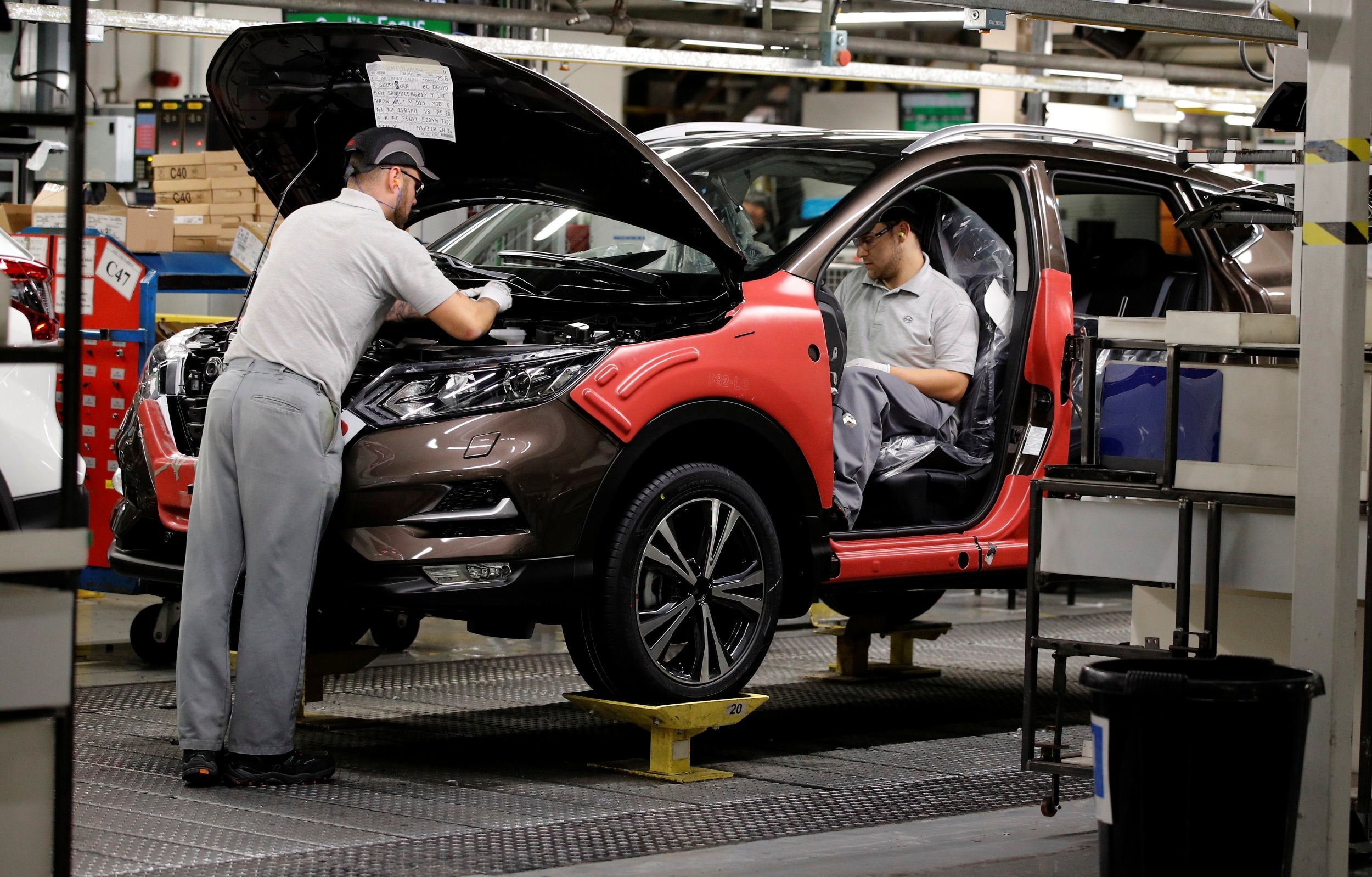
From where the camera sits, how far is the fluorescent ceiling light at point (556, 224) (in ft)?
22.2

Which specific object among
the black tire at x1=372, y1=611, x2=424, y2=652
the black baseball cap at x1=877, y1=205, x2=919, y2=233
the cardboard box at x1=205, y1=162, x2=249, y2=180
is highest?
the cardboard box at x1=205, y1=162, x2=249, y2=180

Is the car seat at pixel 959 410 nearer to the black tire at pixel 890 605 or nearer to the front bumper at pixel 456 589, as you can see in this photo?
the black tire at pixel 890 605

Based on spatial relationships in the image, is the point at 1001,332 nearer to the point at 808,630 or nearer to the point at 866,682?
the point at 866,682

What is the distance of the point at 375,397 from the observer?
549cm

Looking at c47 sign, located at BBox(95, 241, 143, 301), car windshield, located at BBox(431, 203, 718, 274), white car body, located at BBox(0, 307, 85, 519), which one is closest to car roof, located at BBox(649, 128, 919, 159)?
car windshield, located at BBox(431, 203, 718, 274)

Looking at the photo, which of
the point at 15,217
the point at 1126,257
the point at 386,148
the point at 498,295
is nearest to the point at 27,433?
the point at 386,148

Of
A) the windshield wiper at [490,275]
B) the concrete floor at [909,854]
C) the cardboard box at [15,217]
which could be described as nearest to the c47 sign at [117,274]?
the cardboard box at [15,217]

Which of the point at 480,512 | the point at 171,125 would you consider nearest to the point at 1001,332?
the point at 480,512

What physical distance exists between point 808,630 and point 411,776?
4003mm

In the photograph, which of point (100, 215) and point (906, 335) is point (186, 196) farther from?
point (906, 335)

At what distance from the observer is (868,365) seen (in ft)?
21.6

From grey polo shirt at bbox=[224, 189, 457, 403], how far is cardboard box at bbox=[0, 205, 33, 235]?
4.44m

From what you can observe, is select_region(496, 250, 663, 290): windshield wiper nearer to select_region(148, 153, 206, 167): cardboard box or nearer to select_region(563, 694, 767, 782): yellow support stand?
select_region(563, 694, 767, 782): yellow support stand

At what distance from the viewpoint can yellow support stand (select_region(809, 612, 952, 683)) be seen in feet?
25.6
